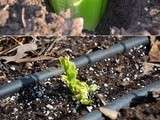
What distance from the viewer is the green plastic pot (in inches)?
23.0

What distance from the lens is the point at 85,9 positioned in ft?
2.03

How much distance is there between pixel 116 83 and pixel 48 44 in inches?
10.6

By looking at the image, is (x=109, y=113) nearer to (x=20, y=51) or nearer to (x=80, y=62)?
(x=80, y=62)

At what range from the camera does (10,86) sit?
1128 mm

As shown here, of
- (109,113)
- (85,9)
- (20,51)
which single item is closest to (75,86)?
(109,113)

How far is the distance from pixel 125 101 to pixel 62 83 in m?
0.20

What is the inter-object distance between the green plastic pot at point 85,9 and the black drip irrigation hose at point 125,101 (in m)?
0.47

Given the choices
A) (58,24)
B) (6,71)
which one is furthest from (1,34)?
(6,71)

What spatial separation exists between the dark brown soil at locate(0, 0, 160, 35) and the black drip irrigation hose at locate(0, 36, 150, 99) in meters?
0.56

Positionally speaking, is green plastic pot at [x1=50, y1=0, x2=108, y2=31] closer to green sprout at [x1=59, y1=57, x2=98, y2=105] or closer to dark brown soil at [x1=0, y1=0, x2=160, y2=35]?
dark brown soil at [x1=0, y1=0, x2=160, y2=35]

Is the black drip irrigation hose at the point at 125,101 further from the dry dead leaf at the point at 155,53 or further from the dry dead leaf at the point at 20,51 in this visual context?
the dry dead leaf at the point at 20,51

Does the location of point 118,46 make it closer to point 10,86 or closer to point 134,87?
point 134,87

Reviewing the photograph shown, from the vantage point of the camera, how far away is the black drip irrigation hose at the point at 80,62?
1.13 m

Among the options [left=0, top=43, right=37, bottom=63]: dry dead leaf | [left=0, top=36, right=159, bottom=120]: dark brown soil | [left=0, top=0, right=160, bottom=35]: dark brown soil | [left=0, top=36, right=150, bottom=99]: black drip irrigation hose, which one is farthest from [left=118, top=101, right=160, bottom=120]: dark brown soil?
[left=0, top=0, right=160, bottom=35]: dark brown soil
